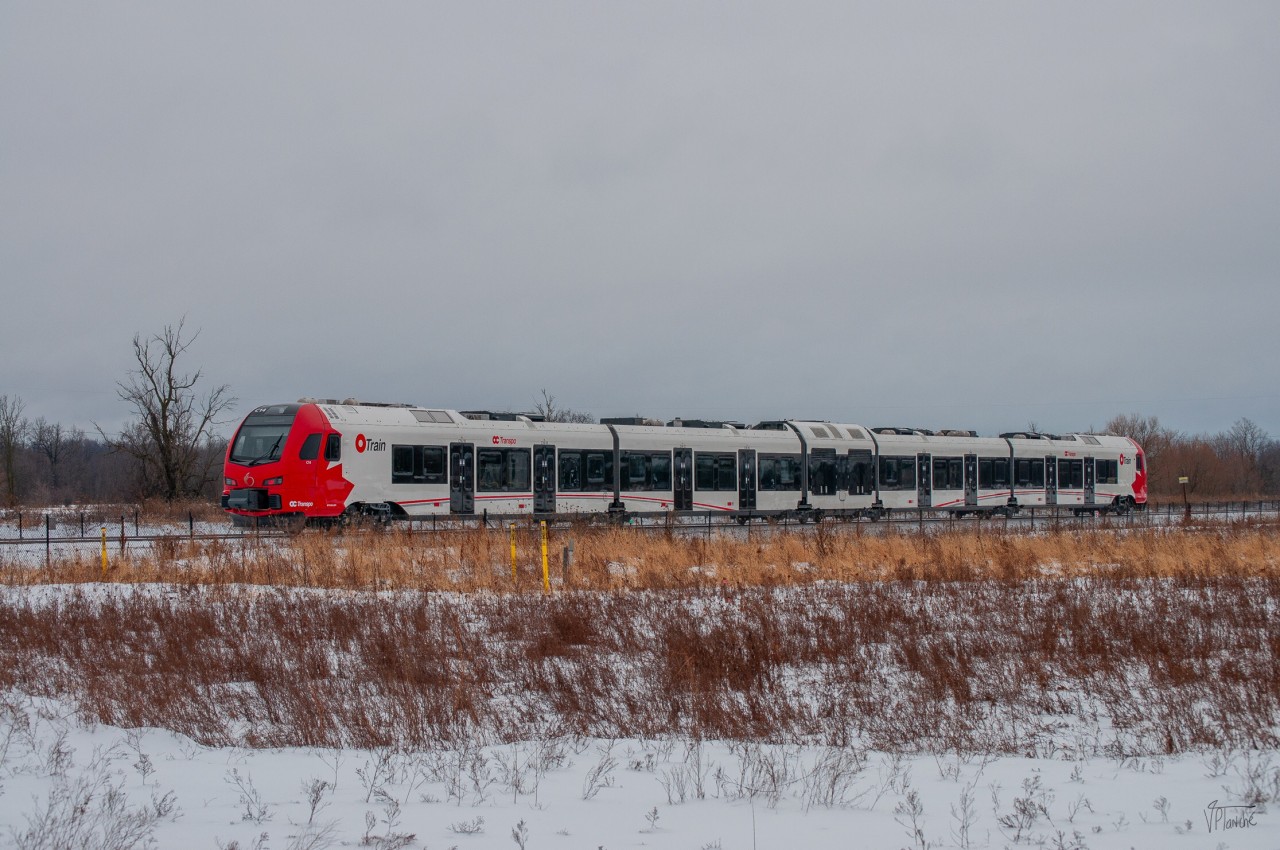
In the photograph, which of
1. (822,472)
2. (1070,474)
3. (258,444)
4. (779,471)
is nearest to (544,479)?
(258,444)

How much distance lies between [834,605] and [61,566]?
14.5 m

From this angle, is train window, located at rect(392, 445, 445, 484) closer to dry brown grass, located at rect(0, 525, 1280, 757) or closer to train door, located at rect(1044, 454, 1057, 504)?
dry brown grass, located at rect(0, 525, 1280, 757)

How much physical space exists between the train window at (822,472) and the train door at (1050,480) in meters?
12.3

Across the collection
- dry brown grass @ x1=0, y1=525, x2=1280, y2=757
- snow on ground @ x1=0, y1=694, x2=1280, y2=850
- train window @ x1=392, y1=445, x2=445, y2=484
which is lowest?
snow on ground @ x1=0, y1=694, x2=1280, y2=850

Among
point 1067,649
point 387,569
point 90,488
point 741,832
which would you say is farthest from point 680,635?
point 90,488

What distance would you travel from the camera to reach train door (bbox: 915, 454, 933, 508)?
138 feet

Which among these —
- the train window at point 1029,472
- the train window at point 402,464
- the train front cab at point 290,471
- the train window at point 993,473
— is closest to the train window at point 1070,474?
the train window at point 1029,472

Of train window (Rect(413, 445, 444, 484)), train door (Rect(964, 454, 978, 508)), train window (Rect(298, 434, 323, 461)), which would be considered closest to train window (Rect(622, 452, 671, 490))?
train window (Rect(413, 445, 444, 484))

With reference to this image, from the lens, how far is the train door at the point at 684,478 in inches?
1380

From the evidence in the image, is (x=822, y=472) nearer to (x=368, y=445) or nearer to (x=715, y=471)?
(x=715, y=471)

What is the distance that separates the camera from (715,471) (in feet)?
118

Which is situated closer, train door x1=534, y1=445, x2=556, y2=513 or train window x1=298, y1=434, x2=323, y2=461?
train window x1=298, y1=434, x2=323, y2=461

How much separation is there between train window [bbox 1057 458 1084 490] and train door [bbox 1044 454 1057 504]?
32 cm

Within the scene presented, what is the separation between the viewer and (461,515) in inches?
1180
